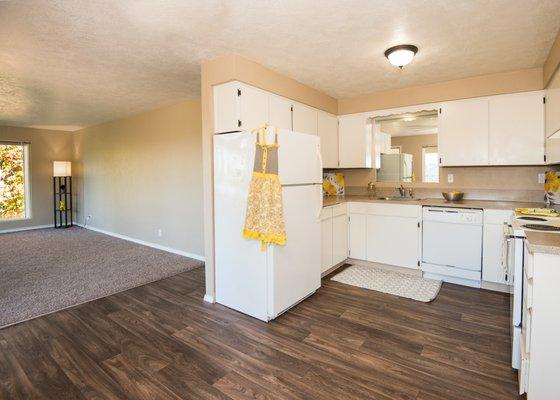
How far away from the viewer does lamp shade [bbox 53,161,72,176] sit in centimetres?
731

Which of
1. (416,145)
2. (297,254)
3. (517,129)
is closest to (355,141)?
(416,145)

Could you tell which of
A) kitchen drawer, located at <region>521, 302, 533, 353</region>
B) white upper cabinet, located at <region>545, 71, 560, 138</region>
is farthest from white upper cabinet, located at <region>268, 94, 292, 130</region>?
kitchen drawer, located at <region>521, 302, 533, 353</region>

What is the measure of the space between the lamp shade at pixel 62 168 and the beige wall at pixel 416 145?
740cm

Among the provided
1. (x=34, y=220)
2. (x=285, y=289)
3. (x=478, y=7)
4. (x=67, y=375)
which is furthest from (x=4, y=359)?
(x=34, y=220)

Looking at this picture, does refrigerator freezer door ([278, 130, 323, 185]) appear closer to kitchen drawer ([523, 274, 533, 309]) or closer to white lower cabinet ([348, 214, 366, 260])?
white lower cabinet ([348, 214, 366, 260])

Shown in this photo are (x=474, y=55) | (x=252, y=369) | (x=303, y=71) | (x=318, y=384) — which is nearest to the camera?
(x=318, y=384)

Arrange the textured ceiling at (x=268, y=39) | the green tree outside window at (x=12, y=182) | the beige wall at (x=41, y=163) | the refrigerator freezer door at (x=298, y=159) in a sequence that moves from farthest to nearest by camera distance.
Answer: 1. the beige wall at (x=41, y=163)
2. the green tree outside window at (x=12, y=182)
3. the refrigerator freezer door at (x=298, y=159)
4. the textured ceiling at (x=268, y=39)

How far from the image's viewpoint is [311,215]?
307 centimetres

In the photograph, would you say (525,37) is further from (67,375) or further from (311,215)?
(67,375)

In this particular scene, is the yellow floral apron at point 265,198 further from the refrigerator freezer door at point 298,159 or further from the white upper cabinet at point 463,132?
the white upper cabinet at point 463,132

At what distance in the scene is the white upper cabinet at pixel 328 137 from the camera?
167 inches

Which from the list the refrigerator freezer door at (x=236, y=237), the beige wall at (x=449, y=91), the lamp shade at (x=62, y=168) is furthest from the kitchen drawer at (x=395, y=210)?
the lamp shade at (x=62, y=168)

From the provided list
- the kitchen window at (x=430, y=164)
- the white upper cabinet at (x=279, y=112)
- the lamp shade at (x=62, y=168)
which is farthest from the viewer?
the lamp shade at (x=62, y=168)

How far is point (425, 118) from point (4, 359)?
498 centimetres
